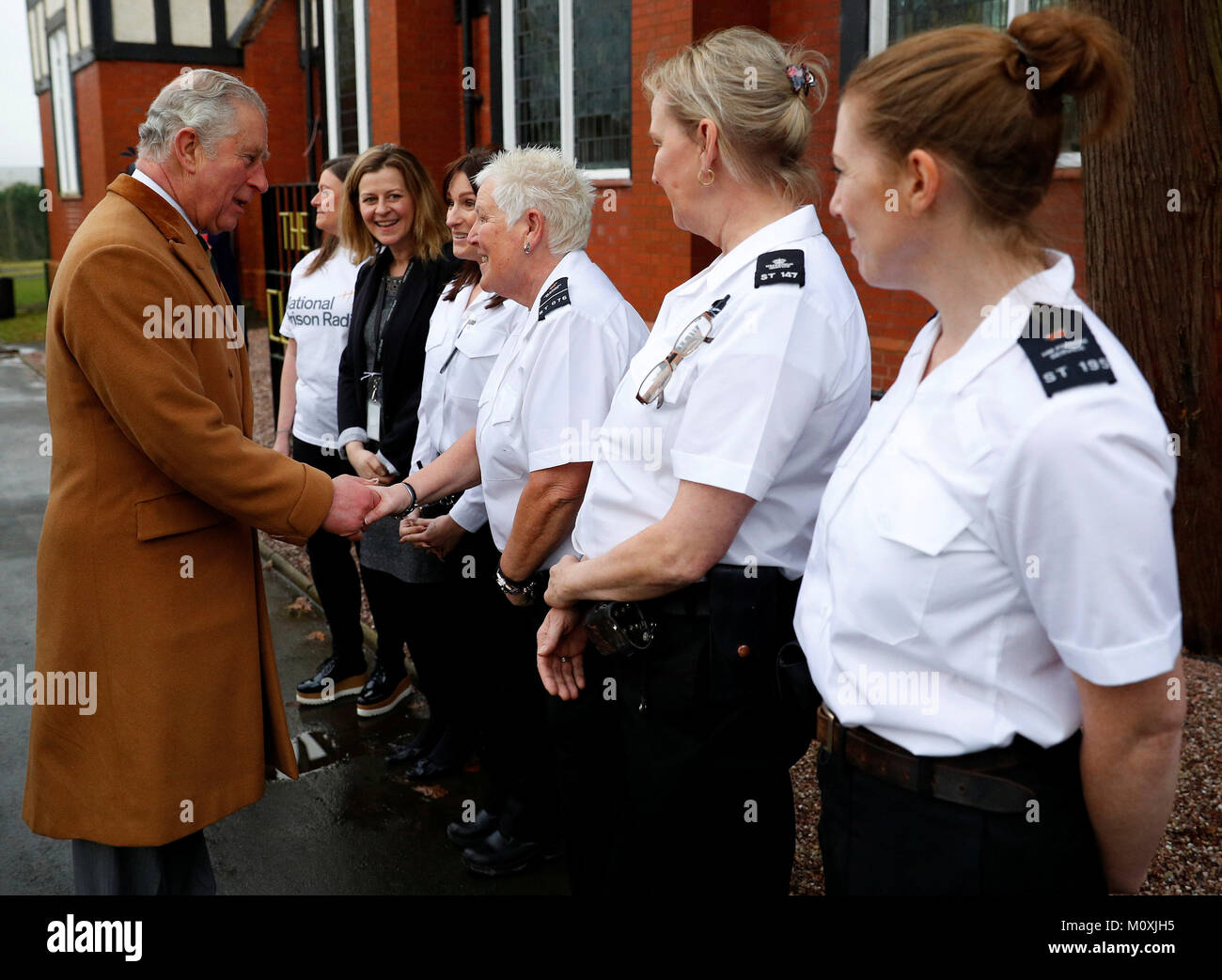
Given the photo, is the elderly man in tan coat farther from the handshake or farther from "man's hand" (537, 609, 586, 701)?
"man's hand" (537, 609, 586, 701)

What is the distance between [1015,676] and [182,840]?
2208mm

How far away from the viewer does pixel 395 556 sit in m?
3.89

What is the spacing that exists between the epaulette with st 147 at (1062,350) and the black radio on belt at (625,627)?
3.40ft

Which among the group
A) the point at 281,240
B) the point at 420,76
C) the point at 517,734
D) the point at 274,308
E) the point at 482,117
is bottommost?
the point at 517,734

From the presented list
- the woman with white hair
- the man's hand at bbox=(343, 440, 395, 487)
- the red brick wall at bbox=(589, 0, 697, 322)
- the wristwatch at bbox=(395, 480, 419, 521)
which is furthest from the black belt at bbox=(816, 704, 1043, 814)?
the red brick wall at bbox=(589, 0, 697, 322)

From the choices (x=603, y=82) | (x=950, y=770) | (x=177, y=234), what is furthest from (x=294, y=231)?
(x=950, y=770)

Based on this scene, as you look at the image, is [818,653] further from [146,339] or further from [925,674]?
[146,339]

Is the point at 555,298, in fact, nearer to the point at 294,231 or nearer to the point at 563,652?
the point at 563,652

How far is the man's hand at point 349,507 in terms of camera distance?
9.76 ft

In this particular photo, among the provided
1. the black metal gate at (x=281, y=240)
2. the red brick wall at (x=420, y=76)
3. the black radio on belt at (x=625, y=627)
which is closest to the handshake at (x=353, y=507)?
the black radio on belt at (x=625, y=627)

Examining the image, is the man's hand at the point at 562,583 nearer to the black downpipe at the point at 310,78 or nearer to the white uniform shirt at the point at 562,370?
the white uniform shirt at the point at 562,370

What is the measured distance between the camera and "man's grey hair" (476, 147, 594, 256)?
3014 millimetres

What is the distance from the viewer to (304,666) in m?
5.42

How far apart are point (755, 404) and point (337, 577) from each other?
3.23 metres
